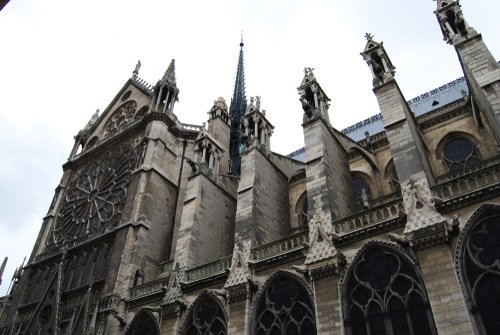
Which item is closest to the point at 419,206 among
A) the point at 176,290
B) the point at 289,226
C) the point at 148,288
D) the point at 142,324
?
the point at 289,226

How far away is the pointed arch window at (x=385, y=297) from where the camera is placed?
921 centimetres

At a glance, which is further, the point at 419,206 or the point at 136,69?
the point at 136,69

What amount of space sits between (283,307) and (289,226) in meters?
4.71

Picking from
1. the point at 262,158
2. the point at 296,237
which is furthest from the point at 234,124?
the point at 296,237

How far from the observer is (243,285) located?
12078 mm

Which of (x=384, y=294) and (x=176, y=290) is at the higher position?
(x=176, y=290)

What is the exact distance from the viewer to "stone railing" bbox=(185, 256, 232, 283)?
13.5 metres

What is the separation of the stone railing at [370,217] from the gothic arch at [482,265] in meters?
1.69

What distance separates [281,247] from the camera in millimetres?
12359

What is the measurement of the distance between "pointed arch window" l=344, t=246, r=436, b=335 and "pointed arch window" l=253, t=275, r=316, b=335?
1.22 m

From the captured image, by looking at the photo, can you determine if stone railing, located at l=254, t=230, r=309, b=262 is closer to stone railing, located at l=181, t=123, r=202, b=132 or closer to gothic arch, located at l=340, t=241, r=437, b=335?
gothic arch, located at l=340, t=241, r=437, b=335

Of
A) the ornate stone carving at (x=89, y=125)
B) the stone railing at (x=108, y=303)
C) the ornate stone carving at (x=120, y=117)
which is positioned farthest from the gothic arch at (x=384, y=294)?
the ornate stone carving at (x=89, y=125)

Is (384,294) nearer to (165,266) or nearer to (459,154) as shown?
(459,154)

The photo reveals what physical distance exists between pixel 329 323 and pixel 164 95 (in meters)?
16.8
